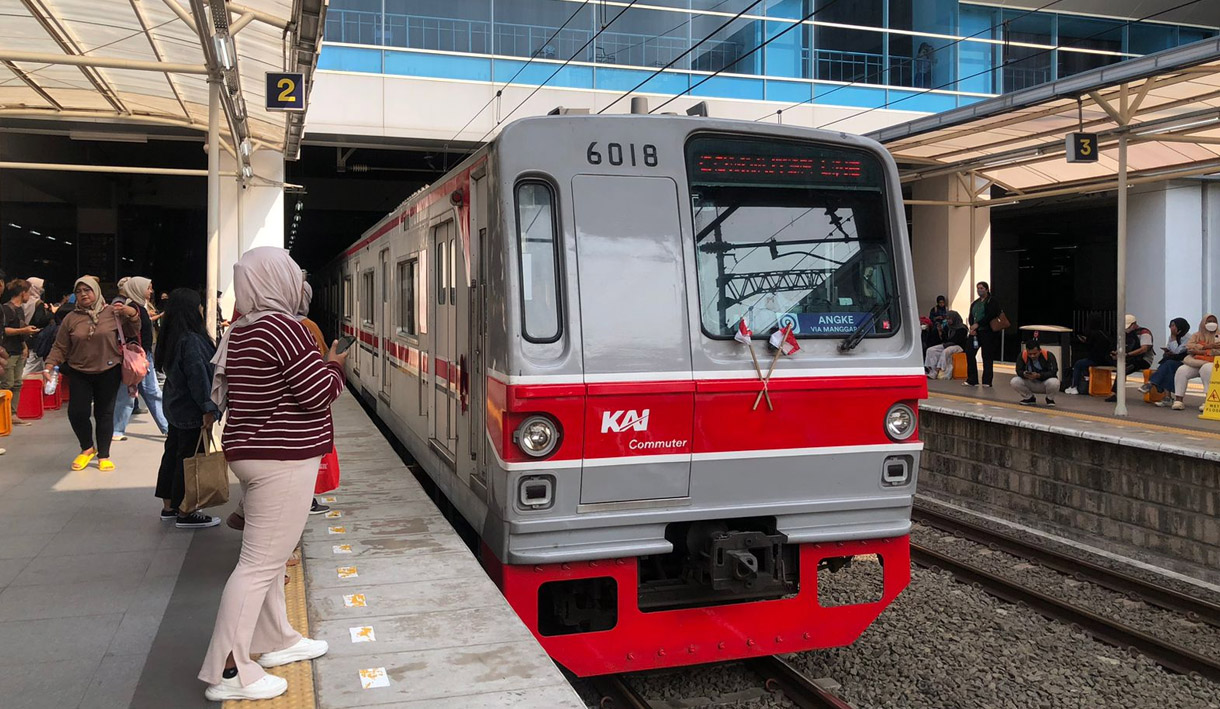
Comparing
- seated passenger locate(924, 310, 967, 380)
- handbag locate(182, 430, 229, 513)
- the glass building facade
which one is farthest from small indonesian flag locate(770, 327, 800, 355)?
the glass building facade

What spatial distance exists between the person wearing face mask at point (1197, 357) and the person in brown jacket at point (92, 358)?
11303 millimetres

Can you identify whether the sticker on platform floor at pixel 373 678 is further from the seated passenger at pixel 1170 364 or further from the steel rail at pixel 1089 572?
the seated passenger at pixel 1170 364

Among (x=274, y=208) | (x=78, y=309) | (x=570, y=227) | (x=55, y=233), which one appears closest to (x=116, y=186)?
(x=55, y=233)

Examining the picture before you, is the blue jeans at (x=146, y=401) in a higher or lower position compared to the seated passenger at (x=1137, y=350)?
lower

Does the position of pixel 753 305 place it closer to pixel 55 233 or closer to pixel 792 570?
pixel 792 570

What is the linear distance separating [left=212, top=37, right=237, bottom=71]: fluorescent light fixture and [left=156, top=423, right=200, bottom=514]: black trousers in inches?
117

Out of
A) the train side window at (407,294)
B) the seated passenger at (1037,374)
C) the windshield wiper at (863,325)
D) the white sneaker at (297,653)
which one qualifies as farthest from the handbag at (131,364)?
the seated passenger at (1037,374)

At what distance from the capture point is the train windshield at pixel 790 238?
4770mm

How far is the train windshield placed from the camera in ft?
15.6

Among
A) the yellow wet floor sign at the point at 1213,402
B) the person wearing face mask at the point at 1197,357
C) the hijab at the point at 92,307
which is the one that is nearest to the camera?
the hijab at the point at 92,307

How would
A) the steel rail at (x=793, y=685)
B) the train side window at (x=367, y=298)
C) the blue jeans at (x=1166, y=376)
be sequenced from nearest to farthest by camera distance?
the steel rail at (x=793, y=685) → the train side window at (x=367, y=298) → the blue jeans at (x=1166, y=376)

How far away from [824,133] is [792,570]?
2208 mm

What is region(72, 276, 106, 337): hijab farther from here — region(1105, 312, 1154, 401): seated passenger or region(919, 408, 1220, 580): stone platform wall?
region(1105, 312, 1154, 401): seated passenger

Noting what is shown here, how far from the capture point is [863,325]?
4.93m
